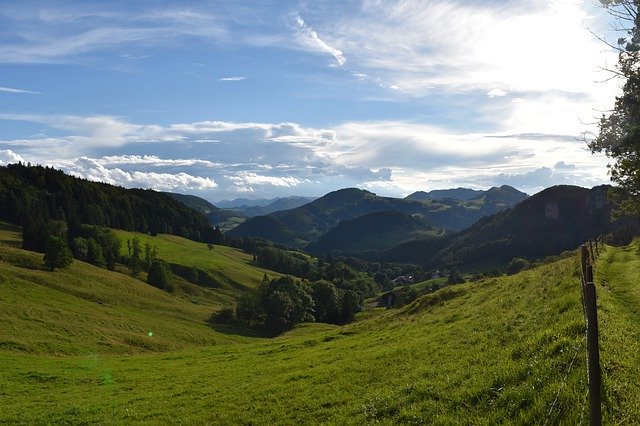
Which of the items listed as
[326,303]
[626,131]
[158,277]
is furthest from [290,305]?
[626,131]

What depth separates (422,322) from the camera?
1468 inches

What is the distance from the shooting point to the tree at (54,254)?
4173 inches

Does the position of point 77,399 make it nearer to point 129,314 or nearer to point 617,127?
point 617,127

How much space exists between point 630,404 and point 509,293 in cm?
2477

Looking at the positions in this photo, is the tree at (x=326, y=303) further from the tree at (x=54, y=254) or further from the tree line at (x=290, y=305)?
the tree at (x=54, y=254)

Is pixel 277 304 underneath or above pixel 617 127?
underneath

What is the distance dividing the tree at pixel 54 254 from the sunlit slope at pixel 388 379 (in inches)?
2651

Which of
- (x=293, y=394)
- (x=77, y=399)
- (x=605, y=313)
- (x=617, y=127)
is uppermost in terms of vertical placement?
(x=617, y=127)

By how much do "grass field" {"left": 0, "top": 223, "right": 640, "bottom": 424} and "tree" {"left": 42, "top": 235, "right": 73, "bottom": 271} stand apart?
1955 inches

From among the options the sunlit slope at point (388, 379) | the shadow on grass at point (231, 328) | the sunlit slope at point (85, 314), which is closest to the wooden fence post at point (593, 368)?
the sunlit slope at point (388, 379)

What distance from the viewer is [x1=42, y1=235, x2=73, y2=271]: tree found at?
106 metres

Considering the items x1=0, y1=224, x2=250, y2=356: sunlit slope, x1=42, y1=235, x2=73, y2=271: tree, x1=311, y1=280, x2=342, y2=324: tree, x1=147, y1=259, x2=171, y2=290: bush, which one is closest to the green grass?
x1=0, y1=224, x2=250, y2=356: sunlit slope

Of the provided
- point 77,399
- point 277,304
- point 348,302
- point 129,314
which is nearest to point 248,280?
point 348,302

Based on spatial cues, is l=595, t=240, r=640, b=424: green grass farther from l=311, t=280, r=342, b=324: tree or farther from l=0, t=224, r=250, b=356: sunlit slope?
l=311, t=280, r=342, b=324: tree
